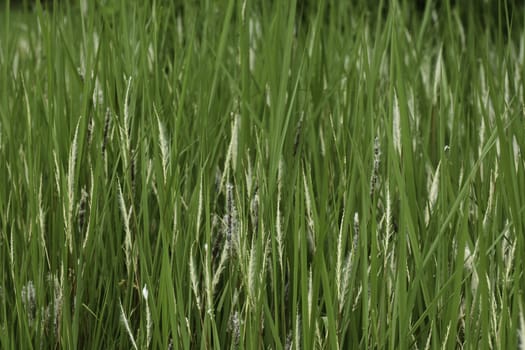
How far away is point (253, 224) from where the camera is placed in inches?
40.1

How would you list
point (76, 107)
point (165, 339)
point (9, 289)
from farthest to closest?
1. point (76, 107)
2. point (9, 289)
3. point (165, 339)

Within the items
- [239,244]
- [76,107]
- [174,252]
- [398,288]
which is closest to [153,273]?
[174,252]

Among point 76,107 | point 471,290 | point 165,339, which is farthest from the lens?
point 76,107

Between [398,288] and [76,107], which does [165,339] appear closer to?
[398,288]

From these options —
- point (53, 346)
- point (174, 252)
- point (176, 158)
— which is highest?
point (176, 158)

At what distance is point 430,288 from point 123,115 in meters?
0.46

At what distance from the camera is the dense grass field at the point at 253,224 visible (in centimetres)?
89

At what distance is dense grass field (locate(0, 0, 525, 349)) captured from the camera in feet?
2.91

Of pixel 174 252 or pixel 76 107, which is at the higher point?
pixel 76 107

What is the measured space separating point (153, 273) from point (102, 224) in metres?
0.11

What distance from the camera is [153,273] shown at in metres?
1.03

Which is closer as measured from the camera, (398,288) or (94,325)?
(398,288)

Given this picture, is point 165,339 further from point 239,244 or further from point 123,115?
point 123,115

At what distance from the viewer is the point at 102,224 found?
42.5 inches
